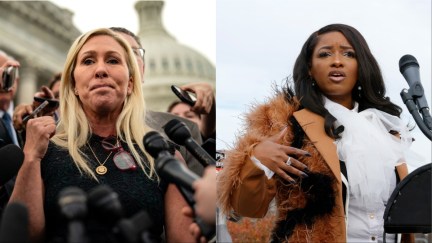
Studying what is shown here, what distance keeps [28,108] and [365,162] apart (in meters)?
1.35

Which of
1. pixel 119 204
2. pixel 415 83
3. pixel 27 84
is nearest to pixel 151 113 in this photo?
pixel 415 83

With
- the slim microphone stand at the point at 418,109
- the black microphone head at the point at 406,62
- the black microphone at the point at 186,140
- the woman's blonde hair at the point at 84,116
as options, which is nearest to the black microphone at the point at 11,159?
the woman's blonde hair at the point at 84,116

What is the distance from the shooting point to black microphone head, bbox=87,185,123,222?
1.25 meters

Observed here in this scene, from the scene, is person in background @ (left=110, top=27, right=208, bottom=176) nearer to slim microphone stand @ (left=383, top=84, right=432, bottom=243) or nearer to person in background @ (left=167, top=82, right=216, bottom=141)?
person in background @ (left=167, top=82, right=216, bottom=141)

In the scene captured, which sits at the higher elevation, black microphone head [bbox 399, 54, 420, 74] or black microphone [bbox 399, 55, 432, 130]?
black microphone head [bbox 399, 54, 420, 74]

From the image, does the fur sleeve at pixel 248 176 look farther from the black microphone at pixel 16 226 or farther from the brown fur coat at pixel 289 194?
the black microphone at pixel 16 226

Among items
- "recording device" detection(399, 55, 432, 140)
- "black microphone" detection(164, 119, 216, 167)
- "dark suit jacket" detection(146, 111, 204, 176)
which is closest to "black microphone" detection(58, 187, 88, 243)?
"black microphone" detection(164, 119, 216, 167)

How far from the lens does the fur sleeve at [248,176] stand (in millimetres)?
2111

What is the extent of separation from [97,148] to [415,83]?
3.34 ft

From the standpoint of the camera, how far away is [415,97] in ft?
6.83

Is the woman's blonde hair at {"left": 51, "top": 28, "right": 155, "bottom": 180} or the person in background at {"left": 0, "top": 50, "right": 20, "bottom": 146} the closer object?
the woman's blonde hair at {"left": 51, "top": 28, "right": 155, "bottom": 180}

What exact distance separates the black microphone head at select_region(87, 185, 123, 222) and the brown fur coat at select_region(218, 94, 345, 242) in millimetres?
872

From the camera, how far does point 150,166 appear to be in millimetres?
1962

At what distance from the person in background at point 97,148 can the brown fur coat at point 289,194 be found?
0.27m
